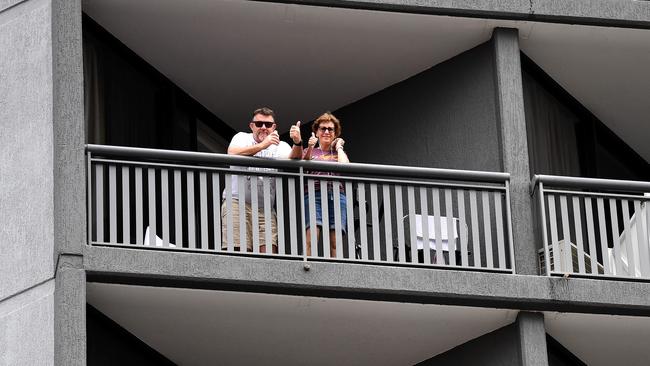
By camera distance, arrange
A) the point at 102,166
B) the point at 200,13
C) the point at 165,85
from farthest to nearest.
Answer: the point at 165,85 → the point at 200,13 → the point at 102,166

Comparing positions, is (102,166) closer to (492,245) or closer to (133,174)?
(133,174)

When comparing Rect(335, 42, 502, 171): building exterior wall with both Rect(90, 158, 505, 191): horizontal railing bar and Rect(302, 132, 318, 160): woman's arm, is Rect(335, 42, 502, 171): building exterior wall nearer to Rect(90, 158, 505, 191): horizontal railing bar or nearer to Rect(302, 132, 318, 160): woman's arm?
Rect(90, 158, 505, 191): horizontal railing bar

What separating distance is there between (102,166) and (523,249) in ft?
14.7

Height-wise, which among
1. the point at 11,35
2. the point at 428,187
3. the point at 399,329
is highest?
the point at 11,35

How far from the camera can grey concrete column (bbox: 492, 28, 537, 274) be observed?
74.2ft

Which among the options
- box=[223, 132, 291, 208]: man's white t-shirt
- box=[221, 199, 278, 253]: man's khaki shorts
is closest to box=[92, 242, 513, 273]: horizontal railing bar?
box=[221, 199, 278, 253]: man's khaki shorts

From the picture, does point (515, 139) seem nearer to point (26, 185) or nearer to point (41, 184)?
point (41, 184)

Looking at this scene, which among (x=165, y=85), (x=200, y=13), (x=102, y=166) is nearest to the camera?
(x=102, y=166)

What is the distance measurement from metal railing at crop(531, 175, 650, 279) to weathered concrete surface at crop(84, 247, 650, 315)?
246mm

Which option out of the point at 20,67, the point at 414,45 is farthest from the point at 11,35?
the point at 414,45

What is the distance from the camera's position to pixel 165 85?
25031mm

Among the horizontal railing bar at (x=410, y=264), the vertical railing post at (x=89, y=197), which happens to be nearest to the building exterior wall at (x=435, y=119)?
the horizontal railing bar at (x=410, y=264)

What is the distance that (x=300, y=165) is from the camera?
22.2 meters

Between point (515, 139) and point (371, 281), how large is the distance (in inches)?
103
